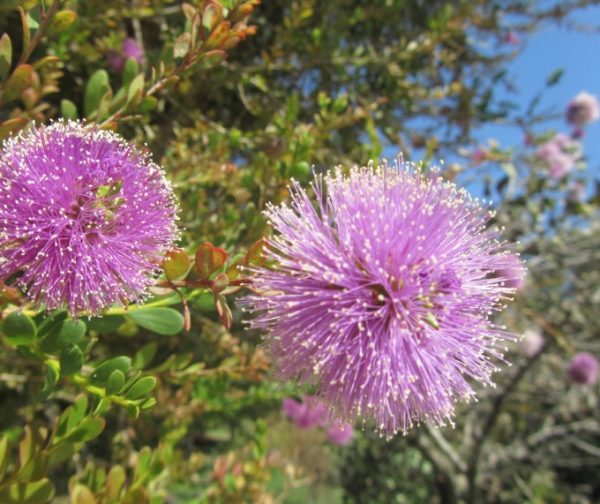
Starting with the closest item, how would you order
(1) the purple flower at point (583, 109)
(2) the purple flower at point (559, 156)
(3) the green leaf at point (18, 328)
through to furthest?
(3) the green leaf at point (18, 328) → (2) the purple flower at point (559, 156) → (1) the purple flower at point (583, 109)

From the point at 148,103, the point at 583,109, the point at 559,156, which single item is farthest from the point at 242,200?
the point at 583,109

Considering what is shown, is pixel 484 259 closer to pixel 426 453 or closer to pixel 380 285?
pixel 380 285

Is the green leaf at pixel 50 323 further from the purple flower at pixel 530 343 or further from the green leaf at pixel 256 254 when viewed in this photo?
the purple flower at pixel 530 343

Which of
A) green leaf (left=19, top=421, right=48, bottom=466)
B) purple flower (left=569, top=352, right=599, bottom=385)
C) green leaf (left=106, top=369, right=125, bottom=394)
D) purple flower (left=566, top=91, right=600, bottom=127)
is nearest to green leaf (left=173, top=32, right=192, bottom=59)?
green leaf (left=106, top=369, right=125, bottom=394)

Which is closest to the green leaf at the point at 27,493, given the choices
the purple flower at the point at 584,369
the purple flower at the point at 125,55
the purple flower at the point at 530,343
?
the purple flower at the point at 125,55

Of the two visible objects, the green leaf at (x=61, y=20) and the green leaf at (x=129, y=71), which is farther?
the green leaf at (x=129, y=71)

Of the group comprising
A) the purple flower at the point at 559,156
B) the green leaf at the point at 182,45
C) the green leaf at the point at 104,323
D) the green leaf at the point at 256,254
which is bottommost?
the green leaf at the point at 104,323
